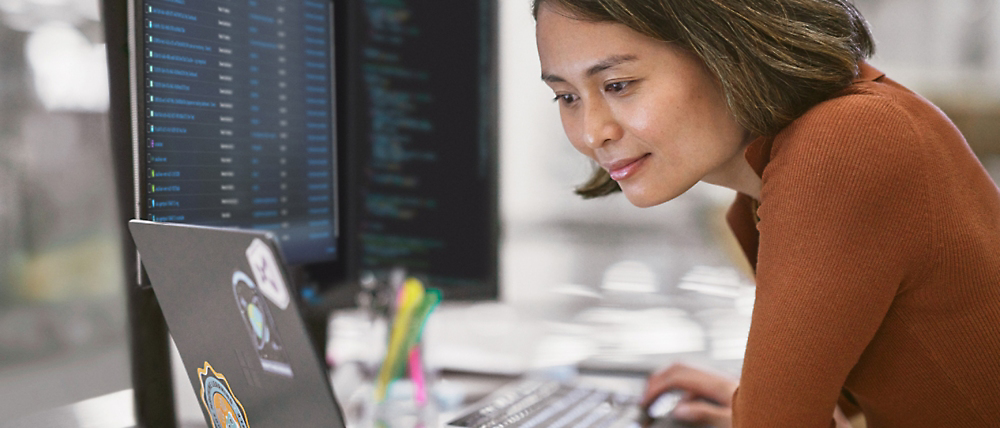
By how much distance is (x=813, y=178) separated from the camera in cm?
58

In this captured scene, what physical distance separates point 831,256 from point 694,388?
406 mm

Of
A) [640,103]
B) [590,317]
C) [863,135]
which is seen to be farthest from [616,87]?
[590,317]

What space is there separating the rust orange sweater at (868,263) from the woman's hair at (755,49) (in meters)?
0.03

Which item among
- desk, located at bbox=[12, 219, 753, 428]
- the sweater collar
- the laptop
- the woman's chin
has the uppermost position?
the sweater collar

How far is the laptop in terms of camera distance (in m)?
0.44

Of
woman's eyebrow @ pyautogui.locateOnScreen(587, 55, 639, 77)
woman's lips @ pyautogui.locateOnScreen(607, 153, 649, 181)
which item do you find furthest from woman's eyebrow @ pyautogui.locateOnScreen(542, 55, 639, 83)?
woman's lips @ pyautogui.locateOnScreen(607, 153, 649, 181)

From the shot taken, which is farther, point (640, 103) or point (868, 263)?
point (640, 103)

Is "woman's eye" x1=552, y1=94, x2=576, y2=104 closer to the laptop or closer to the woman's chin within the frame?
the woman's chin

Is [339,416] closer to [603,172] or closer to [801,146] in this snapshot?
[801,146]

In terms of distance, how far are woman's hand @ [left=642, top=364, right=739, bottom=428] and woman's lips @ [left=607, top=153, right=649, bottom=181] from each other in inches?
11.9

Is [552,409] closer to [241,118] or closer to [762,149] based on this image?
[762,149]

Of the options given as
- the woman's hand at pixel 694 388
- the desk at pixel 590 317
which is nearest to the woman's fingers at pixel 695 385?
the woman's hand at pixel 694 388

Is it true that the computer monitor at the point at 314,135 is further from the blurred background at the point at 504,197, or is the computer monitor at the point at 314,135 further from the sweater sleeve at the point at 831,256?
the sweater sleeve at the point at 831,256

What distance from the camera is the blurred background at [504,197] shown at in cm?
136
